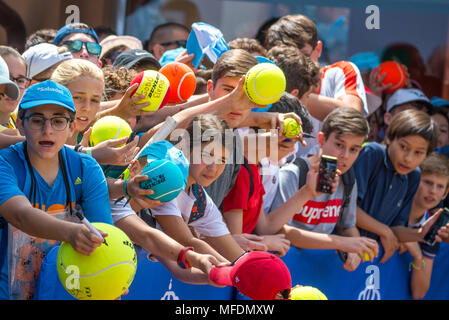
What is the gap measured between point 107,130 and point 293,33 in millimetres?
2706

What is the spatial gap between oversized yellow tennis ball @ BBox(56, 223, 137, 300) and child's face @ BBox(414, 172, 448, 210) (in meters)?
3.83

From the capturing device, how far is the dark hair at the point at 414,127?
575 centimetres

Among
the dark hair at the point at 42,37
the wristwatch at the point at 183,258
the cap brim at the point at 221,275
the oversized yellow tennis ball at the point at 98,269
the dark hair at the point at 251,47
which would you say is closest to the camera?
the oversized yellow tennis ball at the point at 98,269

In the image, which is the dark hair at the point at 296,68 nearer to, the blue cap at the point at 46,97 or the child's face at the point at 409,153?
the child's face at the point at 409,153

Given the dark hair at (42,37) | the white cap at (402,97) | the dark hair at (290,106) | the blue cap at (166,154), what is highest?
the dark hair at (42,37)

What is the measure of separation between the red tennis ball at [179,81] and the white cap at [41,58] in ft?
2.85

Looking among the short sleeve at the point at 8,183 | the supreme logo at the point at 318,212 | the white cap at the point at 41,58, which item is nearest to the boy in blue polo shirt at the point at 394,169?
the supreme logo at the point at 318,212

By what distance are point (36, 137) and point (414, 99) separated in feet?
15.7

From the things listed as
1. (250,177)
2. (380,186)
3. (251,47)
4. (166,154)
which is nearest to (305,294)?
(250,177)

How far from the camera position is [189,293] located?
4.25 metres

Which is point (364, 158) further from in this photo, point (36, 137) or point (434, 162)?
point (36, 137)

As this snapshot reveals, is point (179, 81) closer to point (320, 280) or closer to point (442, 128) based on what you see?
point (320, 280)

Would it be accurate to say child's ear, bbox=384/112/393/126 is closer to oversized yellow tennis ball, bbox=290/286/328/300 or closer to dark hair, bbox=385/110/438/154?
dark hair, bbox=385/110/438/154

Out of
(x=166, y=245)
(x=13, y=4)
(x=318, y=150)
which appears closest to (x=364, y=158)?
(x=318, y=150)
